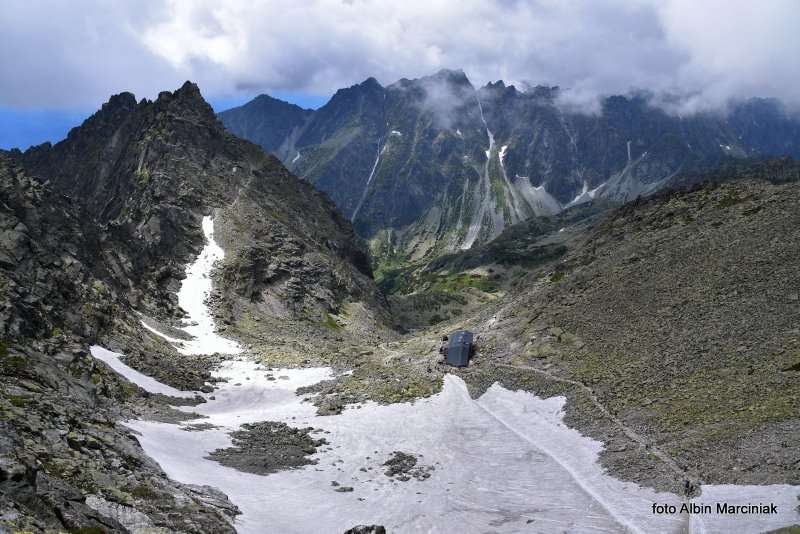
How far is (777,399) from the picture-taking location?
3231 cm

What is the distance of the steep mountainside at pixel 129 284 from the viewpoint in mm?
21812

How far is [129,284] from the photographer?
276 feet

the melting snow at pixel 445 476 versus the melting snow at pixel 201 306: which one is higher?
the melting snow at pixel 201 306

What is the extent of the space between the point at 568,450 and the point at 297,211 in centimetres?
11504

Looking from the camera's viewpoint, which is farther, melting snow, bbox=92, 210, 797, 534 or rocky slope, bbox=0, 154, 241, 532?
melting snow, bbox=92, 210, 797, 534

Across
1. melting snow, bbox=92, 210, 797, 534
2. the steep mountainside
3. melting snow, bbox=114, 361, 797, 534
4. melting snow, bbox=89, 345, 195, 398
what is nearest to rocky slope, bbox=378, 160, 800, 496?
melting snow, bbox=92, 210, 797, 534

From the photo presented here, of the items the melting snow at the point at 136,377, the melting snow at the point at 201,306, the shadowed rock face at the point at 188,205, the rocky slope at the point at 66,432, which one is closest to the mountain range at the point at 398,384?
the rocky slope at the point at 66,432

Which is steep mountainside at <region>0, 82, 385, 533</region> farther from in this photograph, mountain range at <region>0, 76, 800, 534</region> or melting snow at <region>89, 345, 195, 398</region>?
melting snow at <region>89, 345, 195, 398</region>

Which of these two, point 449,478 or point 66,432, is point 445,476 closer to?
point 449,478

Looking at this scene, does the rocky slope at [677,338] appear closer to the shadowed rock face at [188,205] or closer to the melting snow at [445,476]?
the melting snow at [445,476]

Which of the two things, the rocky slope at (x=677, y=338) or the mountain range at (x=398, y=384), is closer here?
the mountain range at (x=398, y=384)

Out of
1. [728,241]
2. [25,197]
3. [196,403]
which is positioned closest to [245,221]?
[25,197]

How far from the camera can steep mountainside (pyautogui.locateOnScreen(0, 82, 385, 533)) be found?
21.8 m

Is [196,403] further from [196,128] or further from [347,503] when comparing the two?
[196,128]
